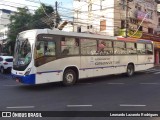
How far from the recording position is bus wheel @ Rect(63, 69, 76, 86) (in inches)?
490

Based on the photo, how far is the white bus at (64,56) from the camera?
1127cm

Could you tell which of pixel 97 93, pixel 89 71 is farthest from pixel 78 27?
pixel 97 93

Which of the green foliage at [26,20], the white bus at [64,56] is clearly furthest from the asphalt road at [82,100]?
the green foliage at [26,20]

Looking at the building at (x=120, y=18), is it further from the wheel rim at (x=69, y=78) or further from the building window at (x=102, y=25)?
the wheel rim at (x=69, y=78)

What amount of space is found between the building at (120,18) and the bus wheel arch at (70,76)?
16.0 meters

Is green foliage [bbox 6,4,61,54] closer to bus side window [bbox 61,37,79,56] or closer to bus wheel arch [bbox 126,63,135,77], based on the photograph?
bus wheel arch [bbox 126,63,135,77]

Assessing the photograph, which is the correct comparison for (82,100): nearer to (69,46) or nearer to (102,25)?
(69,46)

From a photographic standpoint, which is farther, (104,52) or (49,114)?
(104,52)

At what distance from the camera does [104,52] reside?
14.7 meters

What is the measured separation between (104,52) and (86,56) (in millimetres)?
1675

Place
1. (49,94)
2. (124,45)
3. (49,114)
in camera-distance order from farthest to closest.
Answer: (124,45), (49,94), (49,114)

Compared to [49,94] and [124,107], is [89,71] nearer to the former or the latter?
[49,94]

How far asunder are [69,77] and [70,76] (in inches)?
3.1

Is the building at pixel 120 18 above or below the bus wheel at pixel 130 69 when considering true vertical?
above
